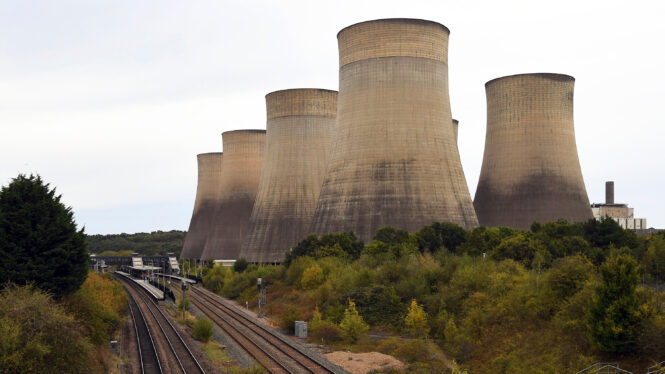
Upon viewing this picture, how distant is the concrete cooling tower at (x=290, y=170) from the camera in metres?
57.1

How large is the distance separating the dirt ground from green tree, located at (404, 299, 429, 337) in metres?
3.47

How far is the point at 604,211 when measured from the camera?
80.7 meters

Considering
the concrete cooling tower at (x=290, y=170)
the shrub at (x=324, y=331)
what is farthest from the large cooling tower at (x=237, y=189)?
the shrub at (x=324, y=331)

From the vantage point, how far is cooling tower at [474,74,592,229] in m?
51.4

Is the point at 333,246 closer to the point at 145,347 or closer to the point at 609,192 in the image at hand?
the point at 145,347

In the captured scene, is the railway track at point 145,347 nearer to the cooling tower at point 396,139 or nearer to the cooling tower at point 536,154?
the cooling tower at point 396,139

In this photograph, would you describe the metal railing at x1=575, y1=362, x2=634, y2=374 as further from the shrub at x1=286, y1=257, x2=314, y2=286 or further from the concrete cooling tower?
the concrete cooling tower

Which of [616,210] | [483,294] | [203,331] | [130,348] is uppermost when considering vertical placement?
[616,210]

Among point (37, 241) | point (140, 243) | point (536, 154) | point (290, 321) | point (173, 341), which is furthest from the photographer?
point (140, 243)

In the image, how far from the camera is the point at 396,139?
141 feet

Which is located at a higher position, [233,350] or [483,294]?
[483,294]

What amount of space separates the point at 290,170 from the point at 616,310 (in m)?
40.5

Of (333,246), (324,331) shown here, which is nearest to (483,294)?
(324,331)

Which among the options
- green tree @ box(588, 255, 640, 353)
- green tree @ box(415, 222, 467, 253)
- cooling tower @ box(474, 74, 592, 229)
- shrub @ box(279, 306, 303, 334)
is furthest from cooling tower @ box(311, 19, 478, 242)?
green tree @ box(588, 255, 640, 353)
